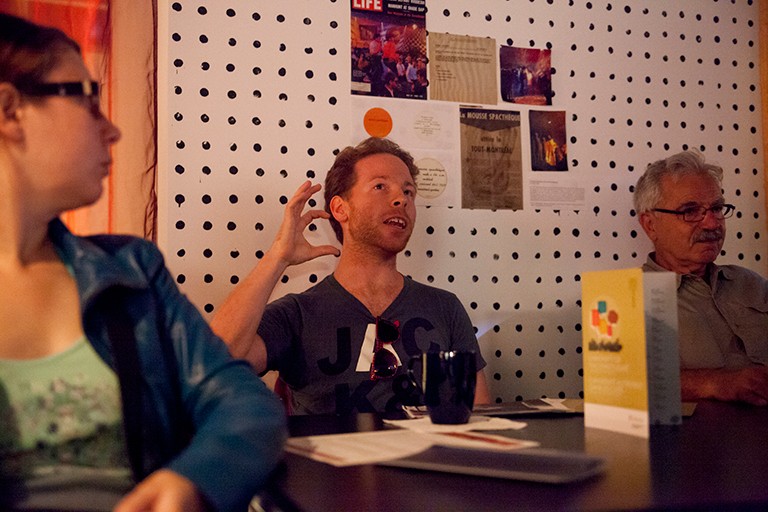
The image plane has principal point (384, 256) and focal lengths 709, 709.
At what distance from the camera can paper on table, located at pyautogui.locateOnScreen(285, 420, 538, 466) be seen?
2.84 ft

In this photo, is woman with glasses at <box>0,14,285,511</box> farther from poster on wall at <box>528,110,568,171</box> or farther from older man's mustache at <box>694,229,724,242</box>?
older man's mustache at <box>694,229,724,242</box>

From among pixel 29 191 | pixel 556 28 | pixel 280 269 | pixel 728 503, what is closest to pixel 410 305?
pixel 280 269

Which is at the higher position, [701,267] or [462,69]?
[462,69]

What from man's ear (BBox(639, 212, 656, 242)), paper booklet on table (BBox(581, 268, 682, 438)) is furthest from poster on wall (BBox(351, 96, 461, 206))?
paper booklet on table (BBox(581, 268, 682, 438))

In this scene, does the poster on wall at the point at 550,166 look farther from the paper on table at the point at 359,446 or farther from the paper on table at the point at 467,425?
the paper on table at the point at 359,446

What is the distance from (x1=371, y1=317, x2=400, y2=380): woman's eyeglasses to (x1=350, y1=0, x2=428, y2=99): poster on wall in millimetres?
666

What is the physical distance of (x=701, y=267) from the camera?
2.27m

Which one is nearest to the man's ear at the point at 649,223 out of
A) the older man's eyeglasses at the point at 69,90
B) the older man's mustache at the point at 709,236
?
the older man's mustache at the point at 709,236

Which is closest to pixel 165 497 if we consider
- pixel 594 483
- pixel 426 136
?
pixel 594 483

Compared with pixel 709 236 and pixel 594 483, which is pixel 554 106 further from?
pixel 594 483

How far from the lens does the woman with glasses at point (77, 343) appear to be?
33.5 inches

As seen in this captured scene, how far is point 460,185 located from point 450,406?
3.64ft

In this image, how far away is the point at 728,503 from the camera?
0.65 meters

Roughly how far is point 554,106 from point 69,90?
163 centimetres
